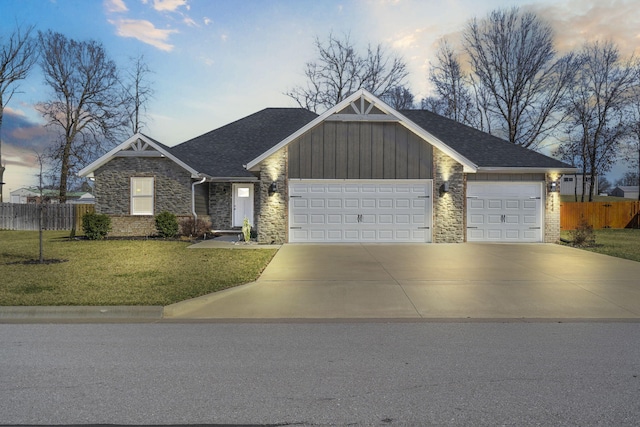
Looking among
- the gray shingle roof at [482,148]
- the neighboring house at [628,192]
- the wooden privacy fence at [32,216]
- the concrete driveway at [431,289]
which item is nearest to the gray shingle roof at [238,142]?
the gray shingle roof at [482,148]

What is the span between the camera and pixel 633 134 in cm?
3925

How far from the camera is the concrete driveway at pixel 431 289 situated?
7.33 meters

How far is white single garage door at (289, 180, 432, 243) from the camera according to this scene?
17.9 meters

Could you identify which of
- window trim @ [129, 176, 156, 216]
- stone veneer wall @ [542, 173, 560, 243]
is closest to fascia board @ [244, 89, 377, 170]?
window trim @ [129, 176, 156, 216]

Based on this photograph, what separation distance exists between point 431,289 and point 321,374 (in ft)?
16.7

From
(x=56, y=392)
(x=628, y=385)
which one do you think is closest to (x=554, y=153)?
(x=628, y=385)

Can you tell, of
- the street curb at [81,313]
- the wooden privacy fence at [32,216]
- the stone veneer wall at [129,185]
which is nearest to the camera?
the street curb at [81,313]

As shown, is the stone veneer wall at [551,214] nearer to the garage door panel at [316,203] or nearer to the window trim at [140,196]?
the garage door panel at [316,203]

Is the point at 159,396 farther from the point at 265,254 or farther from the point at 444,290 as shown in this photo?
the point at 265,254

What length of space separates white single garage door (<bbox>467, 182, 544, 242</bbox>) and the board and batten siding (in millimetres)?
2755

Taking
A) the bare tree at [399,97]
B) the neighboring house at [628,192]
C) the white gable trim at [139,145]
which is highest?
the bare tree at [399,97]

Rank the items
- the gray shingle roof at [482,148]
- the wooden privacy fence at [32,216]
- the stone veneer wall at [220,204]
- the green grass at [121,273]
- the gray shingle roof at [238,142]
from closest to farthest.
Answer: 1. the green grass at [121,273]
2. the gray shingle roof at [482,148]
3. the gray shingle roof at [238,142]
4. the stone veneer wall at [220,204]
5. the wooden privacy fence at [32,216]

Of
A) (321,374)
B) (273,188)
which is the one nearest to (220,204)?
(273,188)

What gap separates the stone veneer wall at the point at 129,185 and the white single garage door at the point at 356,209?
614 cm
